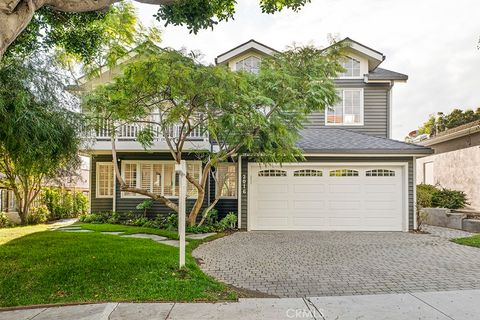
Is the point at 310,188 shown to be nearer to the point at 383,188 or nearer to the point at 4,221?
the point at 383,188

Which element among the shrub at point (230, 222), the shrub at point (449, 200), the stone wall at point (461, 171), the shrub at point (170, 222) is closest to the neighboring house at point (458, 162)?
the stone wall at point (461, 171)

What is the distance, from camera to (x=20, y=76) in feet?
18.6

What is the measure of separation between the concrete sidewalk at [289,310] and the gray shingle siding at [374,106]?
976 centimetres

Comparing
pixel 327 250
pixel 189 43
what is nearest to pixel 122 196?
pixel 189 43

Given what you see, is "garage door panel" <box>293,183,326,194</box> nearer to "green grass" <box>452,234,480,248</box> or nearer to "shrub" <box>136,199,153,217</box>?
"green grass" <box>452,234,480,248</box>

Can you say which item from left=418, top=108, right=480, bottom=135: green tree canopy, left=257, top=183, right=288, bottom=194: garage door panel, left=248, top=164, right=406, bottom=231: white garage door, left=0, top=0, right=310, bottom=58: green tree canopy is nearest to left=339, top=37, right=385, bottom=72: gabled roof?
left=248, top=164, right=406, bottom=231: white garage door

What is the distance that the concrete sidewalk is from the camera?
12.8ft

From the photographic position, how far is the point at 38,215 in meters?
13.8

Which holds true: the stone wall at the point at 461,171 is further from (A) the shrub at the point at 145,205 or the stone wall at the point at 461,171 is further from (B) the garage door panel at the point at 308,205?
(A) the shrub at the point at 145,205

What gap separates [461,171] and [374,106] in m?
5.61

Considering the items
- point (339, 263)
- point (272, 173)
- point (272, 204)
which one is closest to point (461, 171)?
point (272, 173)

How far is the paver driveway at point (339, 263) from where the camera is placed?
5160 millimetres

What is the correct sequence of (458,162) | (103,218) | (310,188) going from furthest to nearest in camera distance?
(458,162), (103,218), (310,188)

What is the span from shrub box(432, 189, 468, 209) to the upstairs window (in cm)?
458
